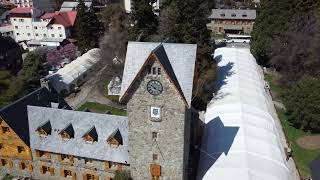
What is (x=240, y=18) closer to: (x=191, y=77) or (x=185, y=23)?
(x=185, y=23)

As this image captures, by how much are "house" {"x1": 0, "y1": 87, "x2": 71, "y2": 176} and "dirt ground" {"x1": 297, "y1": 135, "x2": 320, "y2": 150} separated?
115 feet

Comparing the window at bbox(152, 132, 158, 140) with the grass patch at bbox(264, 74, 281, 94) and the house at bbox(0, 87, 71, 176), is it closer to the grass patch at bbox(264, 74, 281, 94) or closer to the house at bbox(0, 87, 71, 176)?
the house at bbox(0, 87, 71, 176)

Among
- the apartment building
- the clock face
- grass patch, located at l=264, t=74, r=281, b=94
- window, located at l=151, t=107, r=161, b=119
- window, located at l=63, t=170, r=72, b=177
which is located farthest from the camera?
the apartment building

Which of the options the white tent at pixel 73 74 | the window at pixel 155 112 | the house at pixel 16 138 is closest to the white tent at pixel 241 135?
the window at pixel 155 112

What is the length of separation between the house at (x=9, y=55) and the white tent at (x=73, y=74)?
15.5m

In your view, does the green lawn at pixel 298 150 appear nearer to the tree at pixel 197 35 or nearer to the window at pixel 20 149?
the tree at pixel 197 35

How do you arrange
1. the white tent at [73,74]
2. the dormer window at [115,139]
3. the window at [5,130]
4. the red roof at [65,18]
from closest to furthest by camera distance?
the dormer window at [115,139]
the window at [5,130]
the white tent at [73,74]
the red roof at [65,18]

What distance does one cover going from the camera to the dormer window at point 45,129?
40.0 m

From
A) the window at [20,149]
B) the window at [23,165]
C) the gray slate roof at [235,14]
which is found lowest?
the window at [23,165]

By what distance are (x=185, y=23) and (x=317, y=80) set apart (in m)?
23.3

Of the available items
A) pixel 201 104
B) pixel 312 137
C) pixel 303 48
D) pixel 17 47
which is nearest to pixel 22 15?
pixel 17 47

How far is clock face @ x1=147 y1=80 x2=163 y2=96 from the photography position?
32.0 meters

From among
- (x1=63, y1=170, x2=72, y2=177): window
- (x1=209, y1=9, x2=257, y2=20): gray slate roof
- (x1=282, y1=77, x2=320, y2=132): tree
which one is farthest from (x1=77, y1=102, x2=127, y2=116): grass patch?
(x1=209, y1=9, x2=257, y2=20): gray slate roof

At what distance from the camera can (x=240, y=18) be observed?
4257 inches
